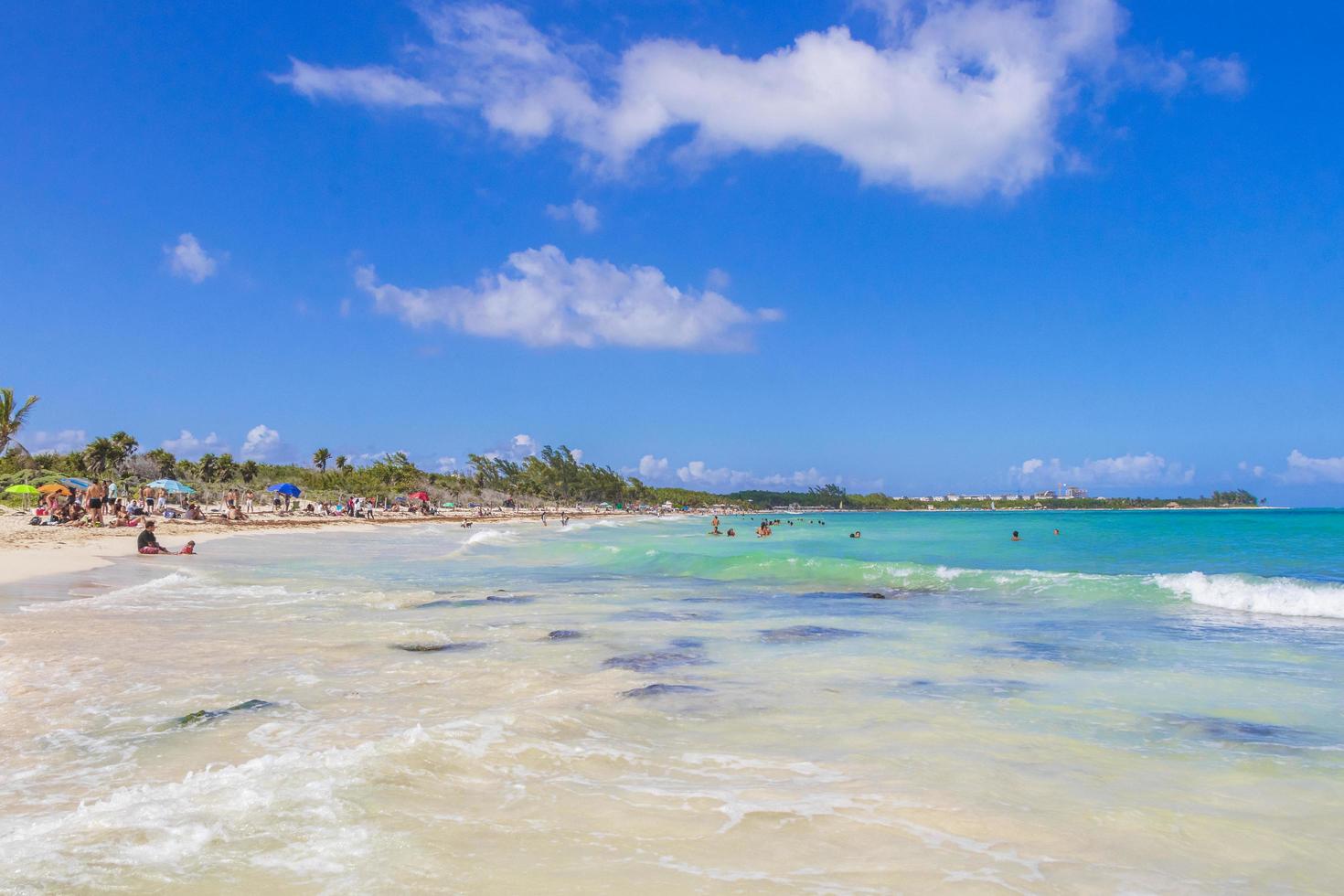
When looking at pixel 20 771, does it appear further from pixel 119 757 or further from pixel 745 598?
pixel 745 598

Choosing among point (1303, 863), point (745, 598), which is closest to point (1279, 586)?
point (745, 598)

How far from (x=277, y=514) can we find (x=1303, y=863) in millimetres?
69055

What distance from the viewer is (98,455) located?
6072 centimetres

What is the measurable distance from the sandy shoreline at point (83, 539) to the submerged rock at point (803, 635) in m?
16.4

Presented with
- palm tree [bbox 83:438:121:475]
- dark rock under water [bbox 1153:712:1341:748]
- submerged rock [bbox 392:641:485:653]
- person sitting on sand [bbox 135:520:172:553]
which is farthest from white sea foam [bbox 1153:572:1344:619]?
palm tree [bbox 83:438:121:475]

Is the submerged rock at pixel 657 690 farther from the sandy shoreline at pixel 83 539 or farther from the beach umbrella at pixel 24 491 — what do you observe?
the beach umbrella at pixel 24 491

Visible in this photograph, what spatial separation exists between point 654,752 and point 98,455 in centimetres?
6880

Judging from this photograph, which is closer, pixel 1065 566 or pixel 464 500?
pixel 1065 566

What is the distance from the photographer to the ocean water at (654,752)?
15.1 ft

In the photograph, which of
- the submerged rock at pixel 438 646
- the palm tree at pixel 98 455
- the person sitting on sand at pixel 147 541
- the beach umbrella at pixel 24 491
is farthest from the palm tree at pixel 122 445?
the submerged rock at pixel 438 646

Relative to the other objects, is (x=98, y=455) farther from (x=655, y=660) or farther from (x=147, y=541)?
(x=655, y=660)

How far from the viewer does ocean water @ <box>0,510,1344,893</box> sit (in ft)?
15.1

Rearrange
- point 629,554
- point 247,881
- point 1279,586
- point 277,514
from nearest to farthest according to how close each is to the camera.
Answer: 1. point 247,881
2. point 1279,586
3. point 629,554
4. point 277,514

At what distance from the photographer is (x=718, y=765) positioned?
645cm
